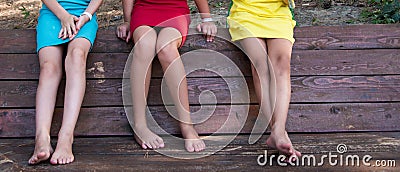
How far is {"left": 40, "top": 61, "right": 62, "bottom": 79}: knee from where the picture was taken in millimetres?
2654

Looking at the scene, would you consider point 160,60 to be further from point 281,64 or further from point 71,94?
point 281,64

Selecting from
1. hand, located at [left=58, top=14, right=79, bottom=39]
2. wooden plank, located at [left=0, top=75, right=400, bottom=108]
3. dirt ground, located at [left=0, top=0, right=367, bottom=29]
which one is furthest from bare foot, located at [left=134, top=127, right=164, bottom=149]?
dirt ground, located at [left=0, top=0, right=367, bottom=29]

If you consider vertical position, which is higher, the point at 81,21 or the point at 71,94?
the point at 81,21

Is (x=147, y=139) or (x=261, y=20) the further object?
(x=261, y=20)

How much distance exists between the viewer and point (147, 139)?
103 inches

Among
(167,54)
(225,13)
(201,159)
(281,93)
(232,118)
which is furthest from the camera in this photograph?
(225,13)

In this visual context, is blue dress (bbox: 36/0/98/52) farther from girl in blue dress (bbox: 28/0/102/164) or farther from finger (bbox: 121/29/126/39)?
finger (bbox: 121/29/126/39)

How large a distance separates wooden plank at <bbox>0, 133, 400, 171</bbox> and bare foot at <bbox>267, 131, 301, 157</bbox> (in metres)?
0.08

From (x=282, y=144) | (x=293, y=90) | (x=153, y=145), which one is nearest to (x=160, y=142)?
(x=153, y=145)

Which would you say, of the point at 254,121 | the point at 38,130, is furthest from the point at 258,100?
the point at 38,130

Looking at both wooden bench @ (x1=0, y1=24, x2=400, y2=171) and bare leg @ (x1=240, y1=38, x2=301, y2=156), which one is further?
wooden bench @ (x1=0, y1=24, x2=400, y2=171)

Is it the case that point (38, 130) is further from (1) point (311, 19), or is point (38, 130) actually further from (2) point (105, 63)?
(1) point (311, 19)

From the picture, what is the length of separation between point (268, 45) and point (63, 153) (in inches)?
50.3

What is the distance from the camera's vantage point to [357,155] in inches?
96.5
